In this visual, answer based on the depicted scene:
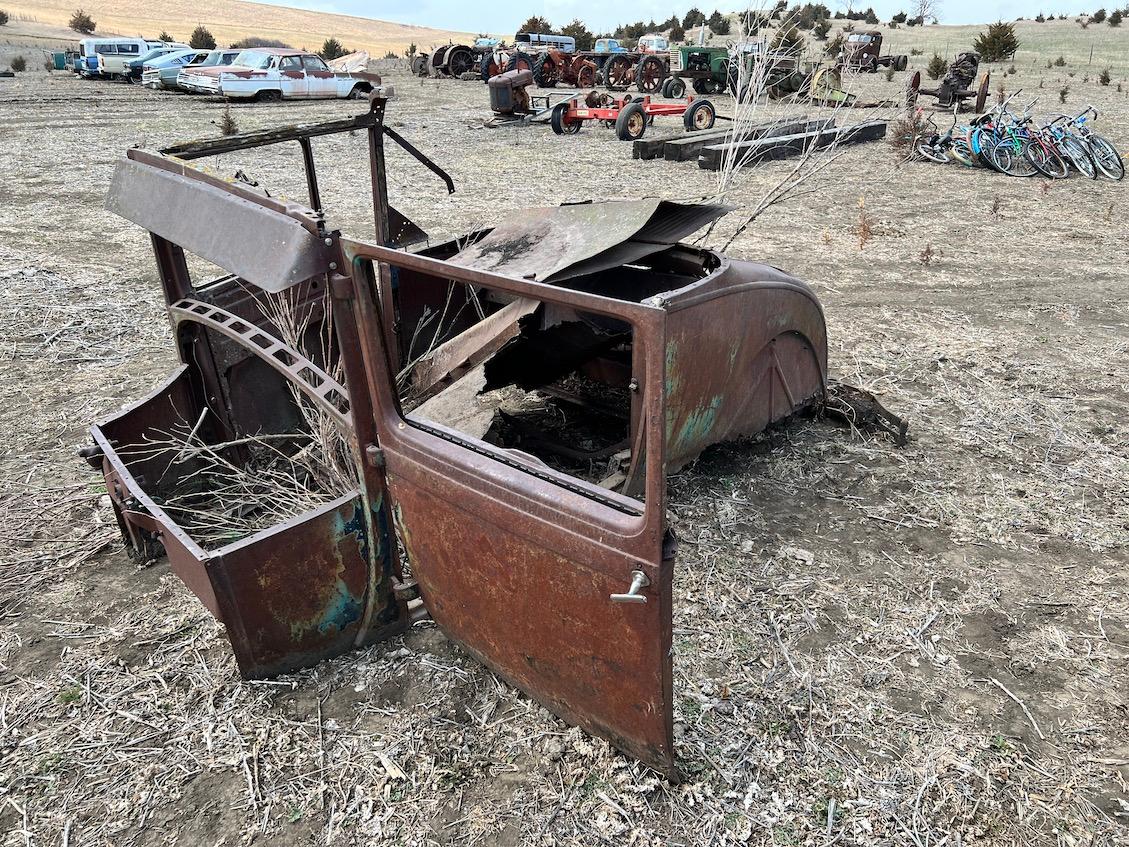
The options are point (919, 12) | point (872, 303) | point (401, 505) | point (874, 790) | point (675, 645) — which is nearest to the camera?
point (874, 790)

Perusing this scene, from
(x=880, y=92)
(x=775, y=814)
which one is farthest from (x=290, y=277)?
(x=880, y=92)

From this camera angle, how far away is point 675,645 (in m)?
2.88

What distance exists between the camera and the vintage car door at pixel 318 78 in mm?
21031

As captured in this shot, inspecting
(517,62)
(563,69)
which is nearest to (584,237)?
(517,62)

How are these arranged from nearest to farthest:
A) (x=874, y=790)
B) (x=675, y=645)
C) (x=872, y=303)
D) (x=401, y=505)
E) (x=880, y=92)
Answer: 1. (x=874, y=790)
2. (x=401, y=505)
3. (x=675, y=645)
4. (x=872, y=303)
5. (x=880, y=92)

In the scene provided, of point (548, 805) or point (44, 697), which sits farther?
point (44, 697)

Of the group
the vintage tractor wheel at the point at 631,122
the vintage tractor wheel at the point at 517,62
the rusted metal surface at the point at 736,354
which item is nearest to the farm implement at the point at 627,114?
the vintage tractor wheel at the point at 631,122

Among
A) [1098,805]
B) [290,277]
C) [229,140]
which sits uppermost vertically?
[229,140]

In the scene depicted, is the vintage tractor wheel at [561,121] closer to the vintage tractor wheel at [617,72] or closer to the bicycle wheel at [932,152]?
the bicycle wheel at [932,152]

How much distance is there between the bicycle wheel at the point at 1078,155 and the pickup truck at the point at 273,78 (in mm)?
15783

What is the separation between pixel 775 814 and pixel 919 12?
61.2 meters

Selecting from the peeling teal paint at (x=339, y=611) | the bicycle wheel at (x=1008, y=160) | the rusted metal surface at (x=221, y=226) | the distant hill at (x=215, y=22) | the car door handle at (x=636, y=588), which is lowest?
the peeling teal paint at (x=339, y=611)

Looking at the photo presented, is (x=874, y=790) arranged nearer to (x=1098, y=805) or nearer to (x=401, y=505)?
(x=1098, y=805)

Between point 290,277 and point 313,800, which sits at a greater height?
point 290,277
